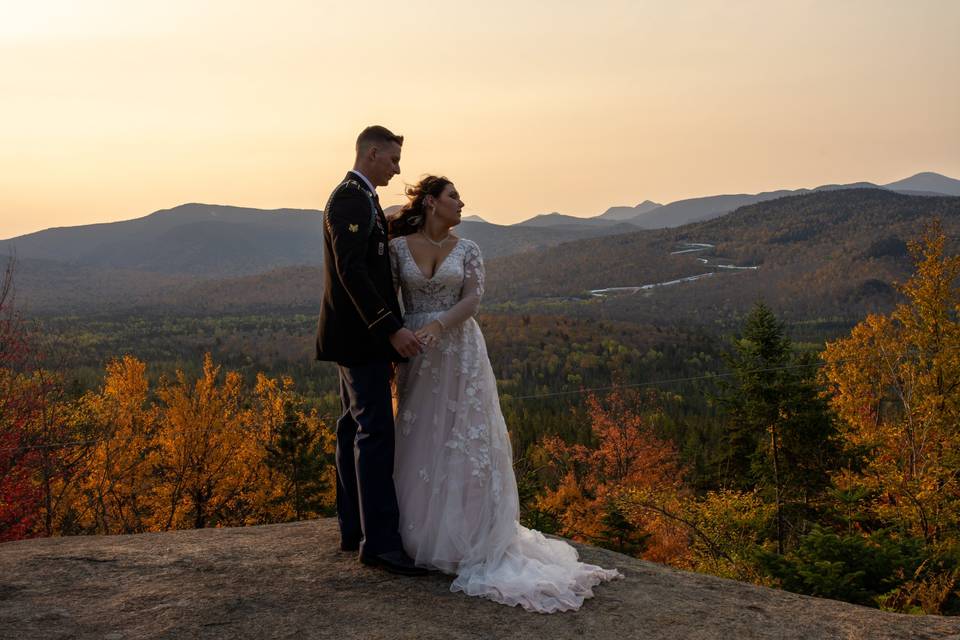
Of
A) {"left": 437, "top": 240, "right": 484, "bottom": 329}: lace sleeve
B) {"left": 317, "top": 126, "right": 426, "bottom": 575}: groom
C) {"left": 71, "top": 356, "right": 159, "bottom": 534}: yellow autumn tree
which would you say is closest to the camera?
{"left": 317, "top": 126, "right": 426, "bottom": 575}: groom

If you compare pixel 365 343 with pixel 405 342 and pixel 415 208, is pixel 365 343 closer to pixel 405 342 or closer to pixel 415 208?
pixel 405 342

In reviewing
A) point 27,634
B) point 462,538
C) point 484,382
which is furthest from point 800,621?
point 27,634

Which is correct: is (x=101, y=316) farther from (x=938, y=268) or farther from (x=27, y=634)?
(x=27, y=634)

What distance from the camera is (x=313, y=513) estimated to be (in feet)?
78.8

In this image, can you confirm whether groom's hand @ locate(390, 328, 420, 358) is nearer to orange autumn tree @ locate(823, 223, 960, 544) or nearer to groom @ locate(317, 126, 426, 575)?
groom @ locate(317, 126, 426, 575)

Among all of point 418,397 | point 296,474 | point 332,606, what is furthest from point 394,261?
point 296,474

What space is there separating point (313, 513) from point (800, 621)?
20967mm

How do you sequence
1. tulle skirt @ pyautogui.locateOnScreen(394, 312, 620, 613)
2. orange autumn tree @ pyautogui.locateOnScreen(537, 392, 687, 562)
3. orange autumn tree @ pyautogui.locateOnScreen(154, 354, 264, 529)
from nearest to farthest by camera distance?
1. tulle skirt @ pyautogui.locateOnScreen(394, 312, 620, 613)
2. orange autumn tree @ pyautogui.locateOnScreen(154, 354, 264, 529)
3. orange autumn tree @ pyautogui.locateOnScreen(537, 392, 687, 562)

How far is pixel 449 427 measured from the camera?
17.0 feet

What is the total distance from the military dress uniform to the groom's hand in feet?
0.12

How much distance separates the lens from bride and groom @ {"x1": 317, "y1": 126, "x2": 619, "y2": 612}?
4902mm

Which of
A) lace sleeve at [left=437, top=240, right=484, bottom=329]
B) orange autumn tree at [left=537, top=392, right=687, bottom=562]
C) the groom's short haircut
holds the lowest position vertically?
orange autumn tree at [left=537, top=392, right=687, bottom=562]

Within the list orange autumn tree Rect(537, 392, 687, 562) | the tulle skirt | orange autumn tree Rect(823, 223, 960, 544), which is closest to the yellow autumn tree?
orange autumn tree Rect(537, 392, 687, 562)

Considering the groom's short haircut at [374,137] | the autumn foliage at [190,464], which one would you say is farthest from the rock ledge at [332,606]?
the autumn foliage at [190,464]
